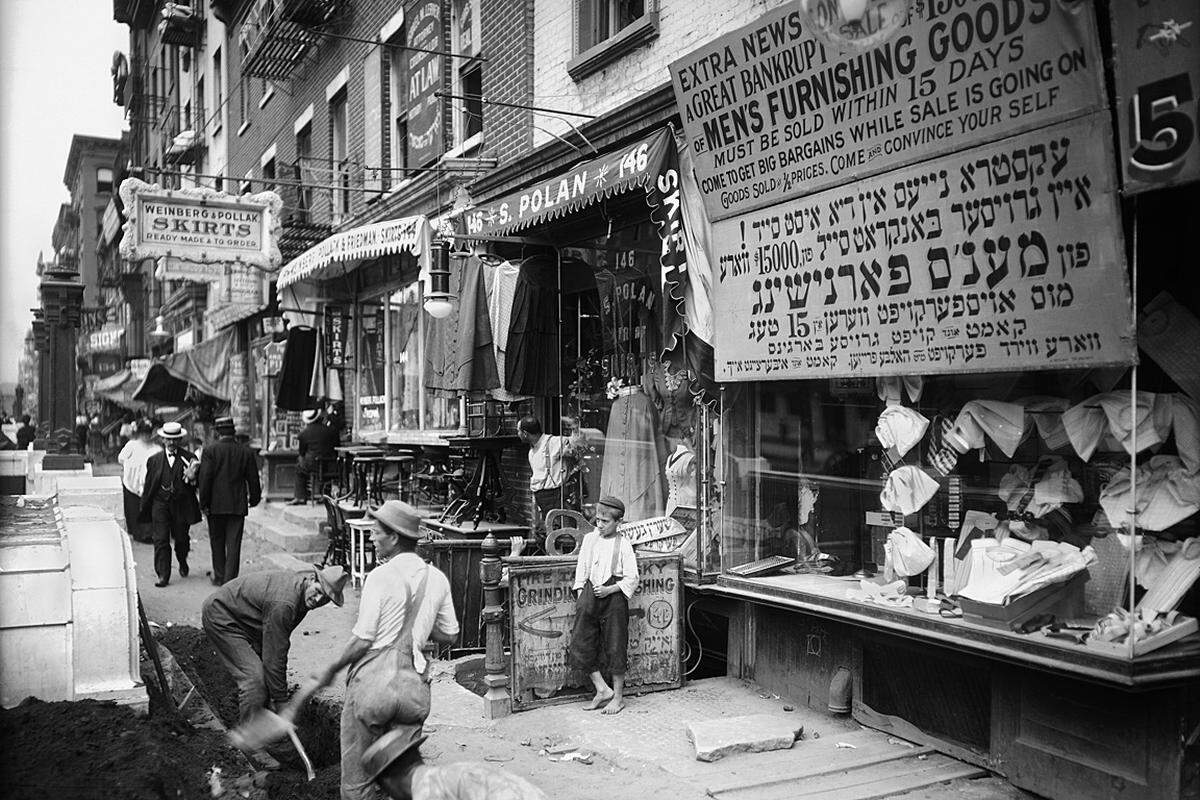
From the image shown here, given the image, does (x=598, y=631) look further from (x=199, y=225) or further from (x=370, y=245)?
(x=199, y=225)

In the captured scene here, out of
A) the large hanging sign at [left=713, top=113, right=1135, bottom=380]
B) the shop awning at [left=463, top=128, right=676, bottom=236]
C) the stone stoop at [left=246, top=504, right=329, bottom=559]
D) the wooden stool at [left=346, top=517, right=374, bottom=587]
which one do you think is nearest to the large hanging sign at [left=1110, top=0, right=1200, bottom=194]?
the large hanging sign at [left=713, top=113, right=1135, bottom=380]

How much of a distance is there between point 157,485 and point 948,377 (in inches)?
397

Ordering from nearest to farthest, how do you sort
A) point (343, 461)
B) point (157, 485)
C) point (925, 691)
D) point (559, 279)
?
point (925, 691) → point (559, 279) → point (157, 485) → point (343, 461)

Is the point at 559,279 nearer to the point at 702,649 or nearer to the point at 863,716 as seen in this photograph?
the point at 702,649

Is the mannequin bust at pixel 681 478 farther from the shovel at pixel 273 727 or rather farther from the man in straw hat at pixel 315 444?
Result: the man in straw hat at pixel 315 444

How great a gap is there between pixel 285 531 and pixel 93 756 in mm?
10461

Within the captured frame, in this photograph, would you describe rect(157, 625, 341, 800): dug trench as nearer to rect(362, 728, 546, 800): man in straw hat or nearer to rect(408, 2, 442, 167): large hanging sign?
rect(362, 728, 546, 800): man in straw hat

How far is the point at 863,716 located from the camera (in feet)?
22.2

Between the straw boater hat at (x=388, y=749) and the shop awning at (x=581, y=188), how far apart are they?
4.52m

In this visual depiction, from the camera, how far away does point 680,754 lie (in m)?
6.23

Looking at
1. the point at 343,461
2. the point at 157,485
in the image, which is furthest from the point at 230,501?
the point at 343,461

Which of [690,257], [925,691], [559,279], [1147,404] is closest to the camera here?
[1147,404]

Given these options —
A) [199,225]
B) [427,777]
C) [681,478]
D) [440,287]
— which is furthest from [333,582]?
[199,225]

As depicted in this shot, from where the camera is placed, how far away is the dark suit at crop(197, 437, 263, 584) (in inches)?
459
